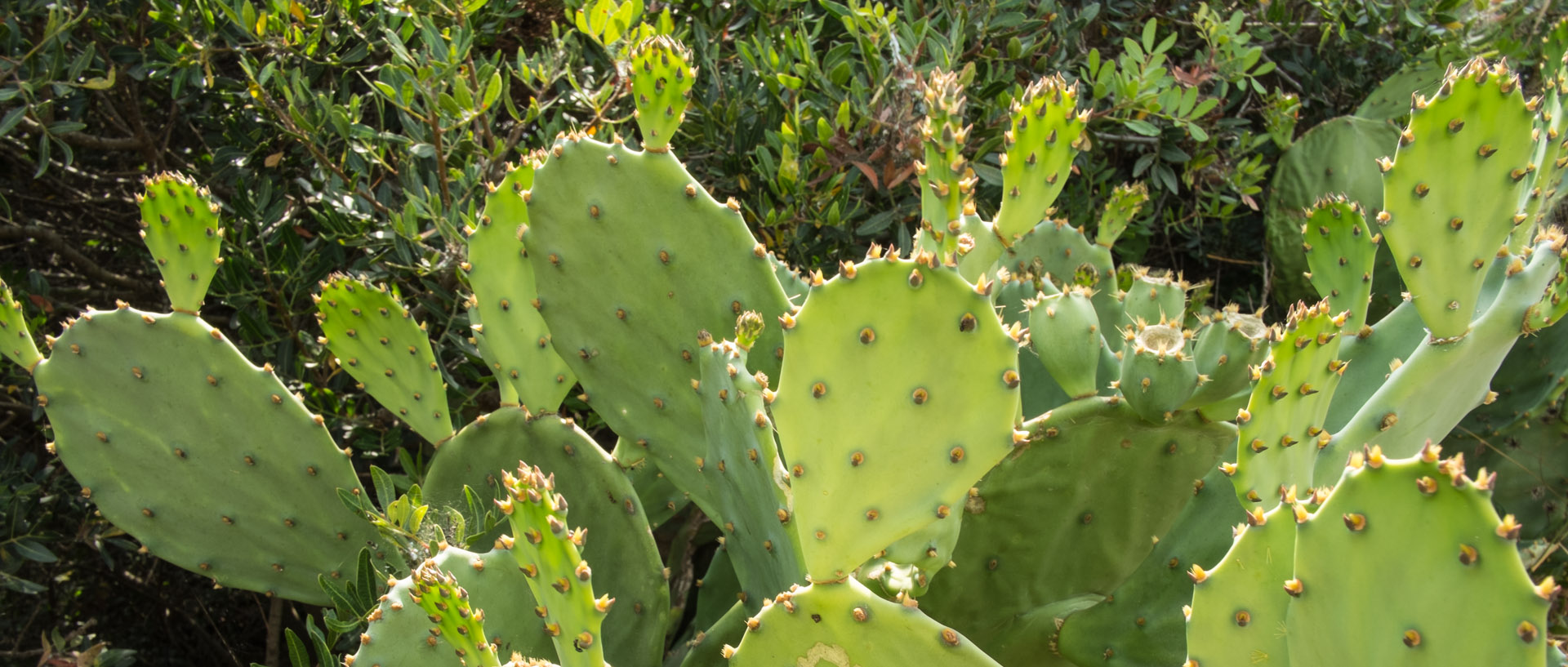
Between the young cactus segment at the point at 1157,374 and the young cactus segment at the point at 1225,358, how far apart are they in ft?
0.10

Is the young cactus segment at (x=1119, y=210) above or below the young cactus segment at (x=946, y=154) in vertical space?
below

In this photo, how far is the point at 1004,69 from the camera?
2049 millimetres

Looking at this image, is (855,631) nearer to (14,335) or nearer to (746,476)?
(746,476)

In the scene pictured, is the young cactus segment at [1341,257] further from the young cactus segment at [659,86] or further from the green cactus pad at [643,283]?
the young cactus segment at [659,86]

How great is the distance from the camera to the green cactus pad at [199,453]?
1.46 metres

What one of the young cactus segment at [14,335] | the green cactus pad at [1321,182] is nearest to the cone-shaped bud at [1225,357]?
the green cactus pad at [1321,182]

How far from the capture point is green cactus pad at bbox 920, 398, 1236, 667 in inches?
55.7

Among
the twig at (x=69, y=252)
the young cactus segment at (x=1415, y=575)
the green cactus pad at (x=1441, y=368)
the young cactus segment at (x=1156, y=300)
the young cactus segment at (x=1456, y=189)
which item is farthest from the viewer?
the twig at (x=69, y=252)

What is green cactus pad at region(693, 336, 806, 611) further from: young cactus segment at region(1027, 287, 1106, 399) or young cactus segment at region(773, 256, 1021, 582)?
young cactus segment at region(1027, 287, 1106, 399)

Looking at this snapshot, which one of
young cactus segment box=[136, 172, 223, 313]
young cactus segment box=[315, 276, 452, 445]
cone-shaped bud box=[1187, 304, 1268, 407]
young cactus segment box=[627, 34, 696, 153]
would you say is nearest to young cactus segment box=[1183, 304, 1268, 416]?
cone-shaped bud box=[1187, 304, 1268, 407]

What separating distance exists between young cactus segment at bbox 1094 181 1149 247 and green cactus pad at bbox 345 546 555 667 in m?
1.15

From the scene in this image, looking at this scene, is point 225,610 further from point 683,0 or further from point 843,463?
point 843,463

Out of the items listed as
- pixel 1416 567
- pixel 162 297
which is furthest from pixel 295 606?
pixel 1416 567

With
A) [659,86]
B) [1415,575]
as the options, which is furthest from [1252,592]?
[659,86]
